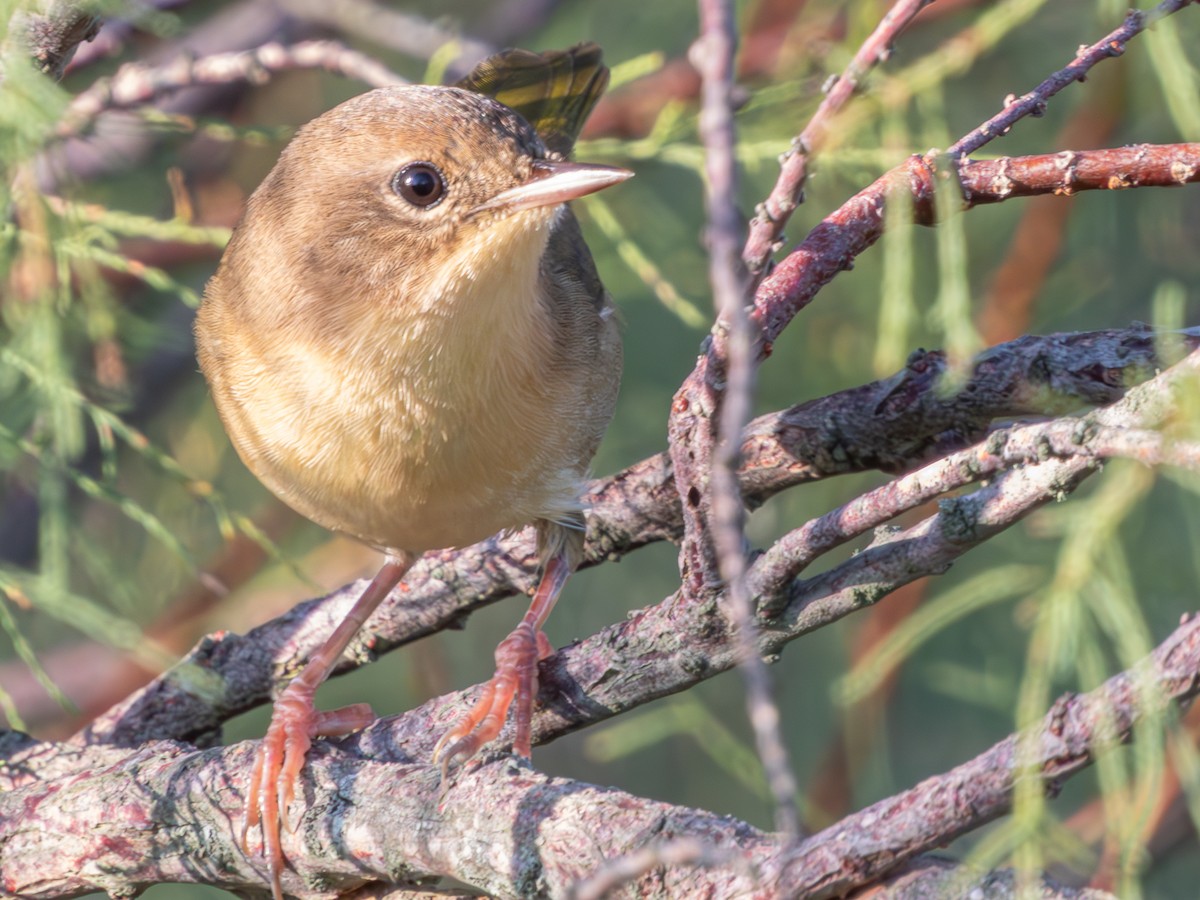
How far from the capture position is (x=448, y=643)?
5.88 m

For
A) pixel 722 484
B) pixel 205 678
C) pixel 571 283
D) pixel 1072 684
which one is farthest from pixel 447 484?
Result: pixel 1072 684

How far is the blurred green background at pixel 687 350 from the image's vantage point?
3.95 m

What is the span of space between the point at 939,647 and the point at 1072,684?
50 centimetres

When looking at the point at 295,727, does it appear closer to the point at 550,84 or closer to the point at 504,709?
the point at 504,709

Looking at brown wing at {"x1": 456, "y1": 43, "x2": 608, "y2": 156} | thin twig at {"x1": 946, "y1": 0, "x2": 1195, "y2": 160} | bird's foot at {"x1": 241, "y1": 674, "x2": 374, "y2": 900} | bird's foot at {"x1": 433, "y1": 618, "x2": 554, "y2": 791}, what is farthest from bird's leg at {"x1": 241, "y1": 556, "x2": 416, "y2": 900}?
thin twig at {"x1": 946, "y1": 0, "x2": 1195, "y2": 160}

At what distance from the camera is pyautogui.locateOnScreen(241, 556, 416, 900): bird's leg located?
7.99ft

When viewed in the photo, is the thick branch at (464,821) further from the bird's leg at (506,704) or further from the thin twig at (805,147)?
the thin twig at (805,147)

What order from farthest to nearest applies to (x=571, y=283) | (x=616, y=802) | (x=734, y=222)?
(x=571, y=283) < (x=616, y=802) < (x=734, y=222)

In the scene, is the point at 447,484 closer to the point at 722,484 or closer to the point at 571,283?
the point at 571,283

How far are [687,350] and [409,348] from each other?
2.73 metres

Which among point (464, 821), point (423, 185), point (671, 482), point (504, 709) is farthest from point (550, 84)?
point (464, 821)

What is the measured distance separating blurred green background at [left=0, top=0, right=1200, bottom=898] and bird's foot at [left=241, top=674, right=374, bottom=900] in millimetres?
504

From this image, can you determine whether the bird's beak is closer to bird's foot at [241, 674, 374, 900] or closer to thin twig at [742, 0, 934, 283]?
thin twig at [742, 0, 934, 283]

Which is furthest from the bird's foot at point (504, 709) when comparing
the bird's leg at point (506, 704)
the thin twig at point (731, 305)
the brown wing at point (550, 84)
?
the brown wing at point (550, 84)
